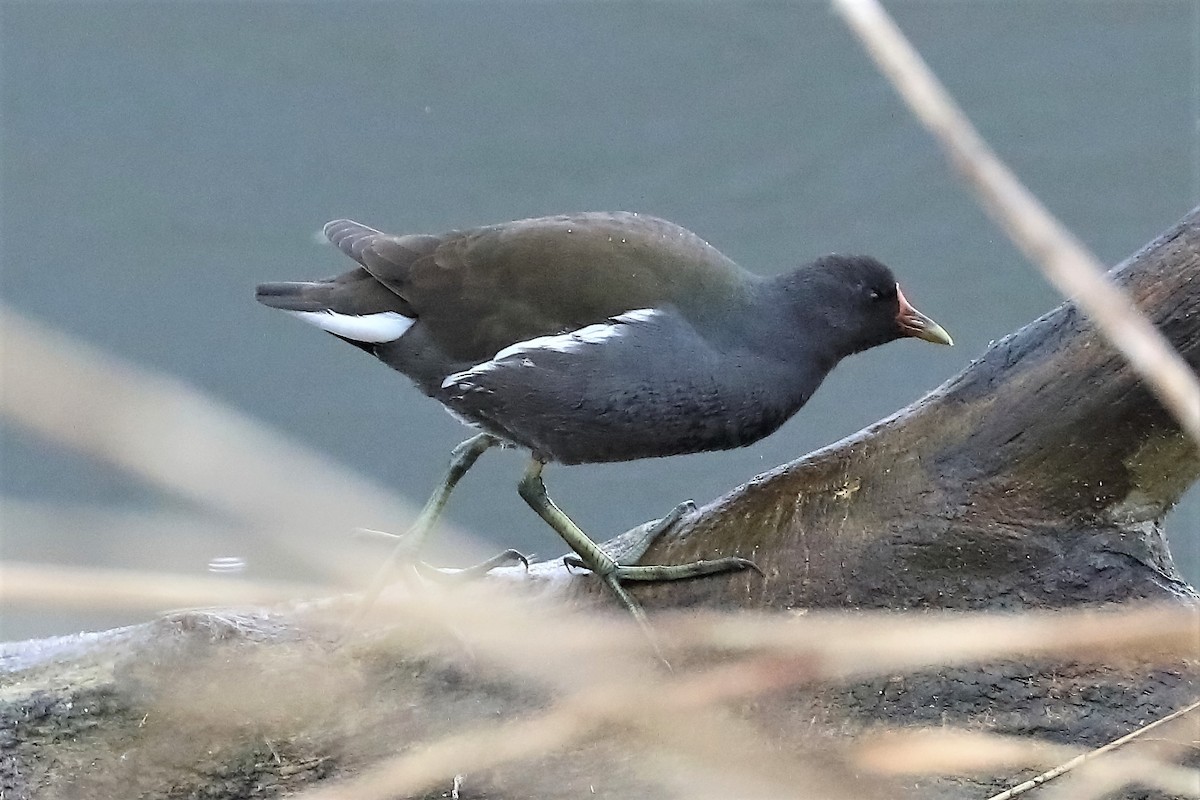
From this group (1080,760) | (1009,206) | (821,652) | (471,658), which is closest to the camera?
(1009,206)

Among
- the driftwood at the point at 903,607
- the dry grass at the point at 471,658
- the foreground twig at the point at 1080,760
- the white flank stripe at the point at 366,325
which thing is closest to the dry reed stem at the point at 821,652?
the dry grass at the point at 471,658

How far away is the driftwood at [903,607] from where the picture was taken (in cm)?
134

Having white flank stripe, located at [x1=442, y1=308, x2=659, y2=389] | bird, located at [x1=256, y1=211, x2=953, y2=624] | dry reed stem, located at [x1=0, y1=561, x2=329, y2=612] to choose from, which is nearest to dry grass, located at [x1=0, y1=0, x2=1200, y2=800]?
dry reed stem, located at [x1=0, y1=561, x2=329, y2=612]

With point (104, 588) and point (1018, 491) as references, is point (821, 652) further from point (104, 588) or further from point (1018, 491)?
point (1018, 491)

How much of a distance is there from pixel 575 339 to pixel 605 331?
42mm

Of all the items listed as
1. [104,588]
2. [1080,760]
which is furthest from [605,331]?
[104,588]

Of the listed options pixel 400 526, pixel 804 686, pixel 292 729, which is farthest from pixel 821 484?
pixel 400 526

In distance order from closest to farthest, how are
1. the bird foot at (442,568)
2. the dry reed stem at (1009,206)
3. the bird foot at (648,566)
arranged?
the dry reed stem at (1009,206) < the bird foot at (648,566) < the bird foot at (442,568)

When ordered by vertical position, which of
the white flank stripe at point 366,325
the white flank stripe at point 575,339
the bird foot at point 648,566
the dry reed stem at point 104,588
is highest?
the white flank stripe at point 366,325

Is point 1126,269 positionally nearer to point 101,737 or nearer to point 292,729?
point 292,729

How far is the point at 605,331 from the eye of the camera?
1492 mm

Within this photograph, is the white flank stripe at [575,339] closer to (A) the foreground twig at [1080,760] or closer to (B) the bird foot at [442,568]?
(B) the bird foot at [442,568]

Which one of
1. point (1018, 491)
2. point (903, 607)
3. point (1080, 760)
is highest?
point (1018, 491)

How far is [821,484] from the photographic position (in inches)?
58.8
